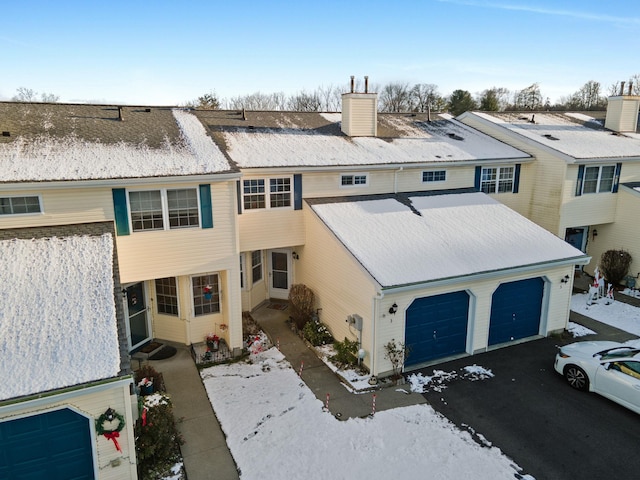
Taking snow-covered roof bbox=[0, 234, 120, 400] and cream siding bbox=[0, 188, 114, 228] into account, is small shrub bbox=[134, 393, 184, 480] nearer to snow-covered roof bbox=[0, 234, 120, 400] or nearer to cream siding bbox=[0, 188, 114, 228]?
snow-covered roof bbox=[0, 234, 120, 400]

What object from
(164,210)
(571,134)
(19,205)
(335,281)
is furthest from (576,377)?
(19,205)

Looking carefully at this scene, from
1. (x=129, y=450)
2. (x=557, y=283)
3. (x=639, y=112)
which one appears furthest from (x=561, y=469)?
(x=639, y=112)

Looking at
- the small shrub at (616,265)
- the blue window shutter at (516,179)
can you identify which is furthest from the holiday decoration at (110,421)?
the small shrub at (616,265)

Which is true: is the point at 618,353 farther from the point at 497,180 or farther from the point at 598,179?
the point at 598,179

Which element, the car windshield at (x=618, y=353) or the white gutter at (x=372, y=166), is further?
the white gutter at (x=372, y=166)

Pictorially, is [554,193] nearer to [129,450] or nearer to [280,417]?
[280,417]

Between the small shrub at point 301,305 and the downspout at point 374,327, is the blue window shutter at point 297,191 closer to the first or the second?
the small shrub at point 301,305
